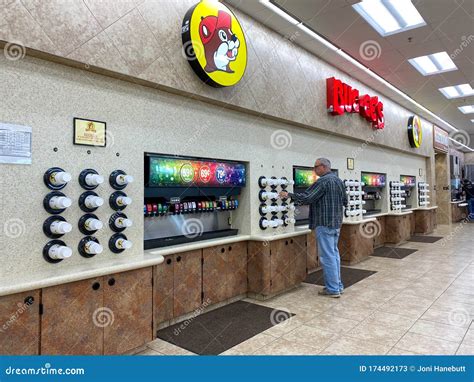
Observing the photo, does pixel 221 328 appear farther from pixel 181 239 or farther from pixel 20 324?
pixel 20 324

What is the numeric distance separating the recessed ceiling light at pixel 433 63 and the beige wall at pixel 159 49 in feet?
6.64

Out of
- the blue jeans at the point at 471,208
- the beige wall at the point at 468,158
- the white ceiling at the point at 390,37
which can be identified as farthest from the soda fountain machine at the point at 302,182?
the beige wall at the point at 468,158

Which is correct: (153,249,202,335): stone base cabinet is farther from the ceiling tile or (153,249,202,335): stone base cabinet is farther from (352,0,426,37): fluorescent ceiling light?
(352,0,426,37): fluorescent ceiling light

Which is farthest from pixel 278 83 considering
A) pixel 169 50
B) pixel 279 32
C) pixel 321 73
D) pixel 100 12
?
pixel 100 12

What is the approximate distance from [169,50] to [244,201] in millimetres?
2079

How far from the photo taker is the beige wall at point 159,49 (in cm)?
262

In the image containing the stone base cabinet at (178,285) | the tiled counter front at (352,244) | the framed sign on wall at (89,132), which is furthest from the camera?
the tiled counter front at (352,244)

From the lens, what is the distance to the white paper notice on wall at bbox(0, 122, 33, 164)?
2.50 metres

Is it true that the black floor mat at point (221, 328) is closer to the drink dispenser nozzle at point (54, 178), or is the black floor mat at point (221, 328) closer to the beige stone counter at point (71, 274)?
the beige stone counter at point (71, 274)

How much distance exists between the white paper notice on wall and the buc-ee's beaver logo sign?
1.79 meters

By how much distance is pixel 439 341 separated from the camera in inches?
123

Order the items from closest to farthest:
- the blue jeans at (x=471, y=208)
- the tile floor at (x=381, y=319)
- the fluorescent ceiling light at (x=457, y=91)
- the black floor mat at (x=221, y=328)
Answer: the tile floor at (x=381, y=319) → the black floor mat at (x=221, y=328) → the fluorescent ceiling light at (x=457, y=91) → the blue jeans at (x=471, y=208)

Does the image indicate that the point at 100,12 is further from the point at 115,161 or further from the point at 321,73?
the point at 321,73

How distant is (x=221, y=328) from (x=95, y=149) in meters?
2.11
